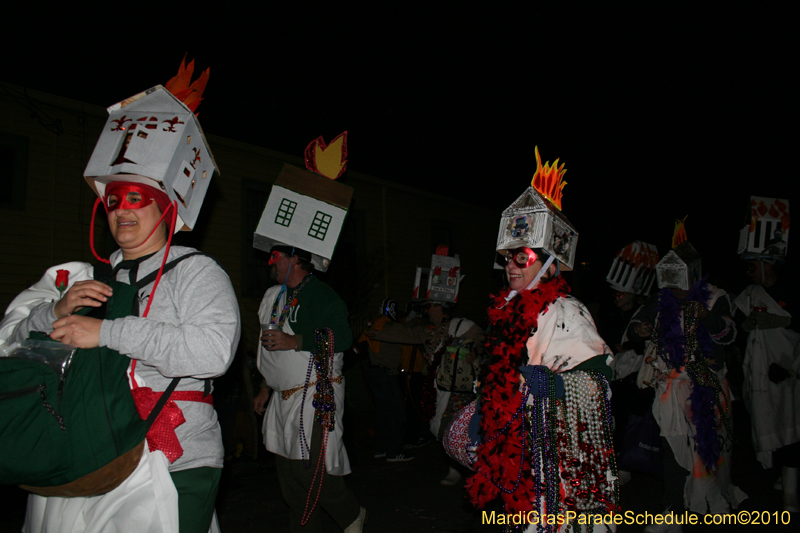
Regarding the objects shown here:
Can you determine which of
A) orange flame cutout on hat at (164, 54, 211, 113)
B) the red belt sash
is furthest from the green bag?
orange flame cutout on hat at (164, 54, 211, 113)

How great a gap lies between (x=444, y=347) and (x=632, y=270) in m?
2.98

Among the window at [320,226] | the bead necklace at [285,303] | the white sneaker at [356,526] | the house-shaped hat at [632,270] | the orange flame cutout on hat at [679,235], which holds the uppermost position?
the orange flame cutout on hat at [679,235]

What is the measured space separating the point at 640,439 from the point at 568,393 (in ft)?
8.97

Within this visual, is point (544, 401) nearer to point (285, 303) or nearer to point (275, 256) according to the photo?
point (285, 303)

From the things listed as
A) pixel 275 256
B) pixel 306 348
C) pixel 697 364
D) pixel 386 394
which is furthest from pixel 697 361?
pixel 386 394

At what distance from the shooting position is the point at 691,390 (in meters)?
4.83

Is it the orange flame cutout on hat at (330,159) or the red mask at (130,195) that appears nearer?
the red mask at (130,195)

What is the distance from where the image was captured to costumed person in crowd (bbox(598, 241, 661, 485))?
6.09 meters

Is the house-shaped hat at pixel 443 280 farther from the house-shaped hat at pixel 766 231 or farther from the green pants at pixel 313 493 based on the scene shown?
the house-shaped hat at pixel 766 231

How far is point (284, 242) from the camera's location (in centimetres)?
446

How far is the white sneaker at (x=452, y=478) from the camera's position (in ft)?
21.4

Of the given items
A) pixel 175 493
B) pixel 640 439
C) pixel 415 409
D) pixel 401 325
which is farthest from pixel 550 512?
pixel 415 409

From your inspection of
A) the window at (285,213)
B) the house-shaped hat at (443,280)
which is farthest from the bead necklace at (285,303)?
the house-shaped hat at (443,280)

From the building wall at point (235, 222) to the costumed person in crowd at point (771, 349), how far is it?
6959 mm
